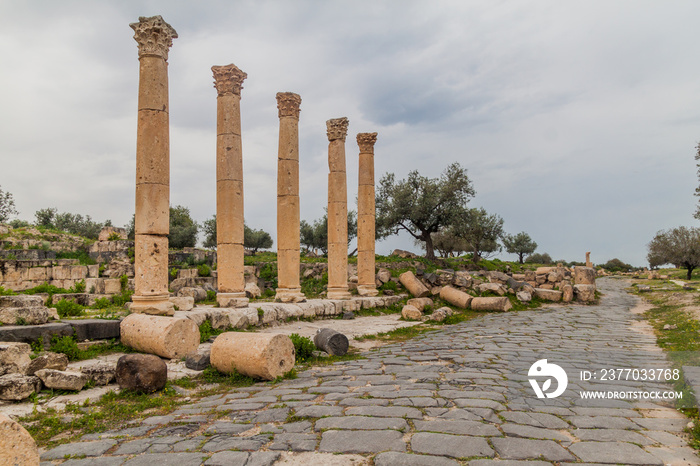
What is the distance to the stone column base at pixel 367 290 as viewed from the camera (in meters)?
20.1

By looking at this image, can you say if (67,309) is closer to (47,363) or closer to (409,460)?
(47,363)

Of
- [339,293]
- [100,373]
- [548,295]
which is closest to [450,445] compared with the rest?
[100,373]

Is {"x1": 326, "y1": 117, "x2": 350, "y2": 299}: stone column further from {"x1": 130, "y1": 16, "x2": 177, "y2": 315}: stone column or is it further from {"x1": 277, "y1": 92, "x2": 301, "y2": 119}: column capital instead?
{"x1": 130, "y1": 16, "x2": 177, "y2": 315}: stone column

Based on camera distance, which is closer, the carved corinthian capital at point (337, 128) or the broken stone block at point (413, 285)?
the carved corinthian capital at point (337, 128)

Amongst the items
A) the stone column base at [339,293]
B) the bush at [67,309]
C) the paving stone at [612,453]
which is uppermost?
the bush at [67,309]

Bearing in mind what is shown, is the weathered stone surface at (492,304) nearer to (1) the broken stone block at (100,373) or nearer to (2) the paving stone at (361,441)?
(1) the broken stone block at (100,373)

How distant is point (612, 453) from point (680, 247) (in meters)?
48.4

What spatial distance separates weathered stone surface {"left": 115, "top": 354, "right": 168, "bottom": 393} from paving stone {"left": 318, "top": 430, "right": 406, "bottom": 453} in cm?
333

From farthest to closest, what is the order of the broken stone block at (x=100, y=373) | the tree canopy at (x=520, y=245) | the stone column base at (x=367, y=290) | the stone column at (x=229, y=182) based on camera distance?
1. the tree canopy at (x=520, y=245)
2. the stone column base at (x=367, y=290)
3. the stone column at (x=229, y=182)
4. the broken stone block at (x=100, y=373)

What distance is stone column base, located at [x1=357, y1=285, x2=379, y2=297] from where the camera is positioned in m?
20.1

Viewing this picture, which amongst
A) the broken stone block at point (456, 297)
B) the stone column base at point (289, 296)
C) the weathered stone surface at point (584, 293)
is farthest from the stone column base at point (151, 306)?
the weathered stone surface at point (584, 293)

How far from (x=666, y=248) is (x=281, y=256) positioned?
146 ft

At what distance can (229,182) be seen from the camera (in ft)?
47.8

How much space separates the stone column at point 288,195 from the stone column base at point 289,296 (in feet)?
0.12
